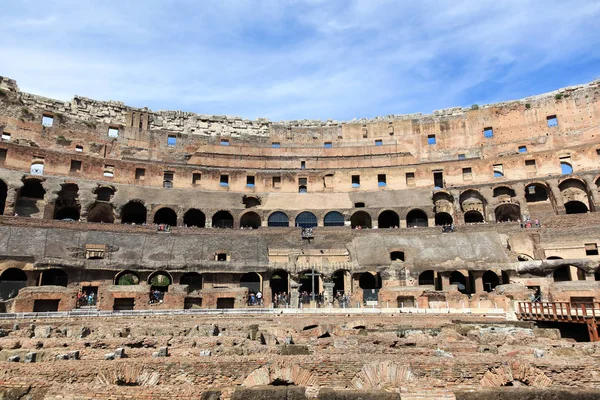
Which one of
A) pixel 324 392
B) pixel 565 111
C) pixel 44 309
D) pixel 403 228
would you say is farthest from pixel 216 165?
pixel 324 392

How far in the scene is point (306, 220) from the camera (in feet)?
139

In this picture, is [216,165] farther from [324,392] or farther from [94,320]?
[324,392]

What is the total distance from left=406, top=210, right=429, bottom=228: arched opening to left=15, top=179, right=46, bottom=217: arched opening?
36.2m

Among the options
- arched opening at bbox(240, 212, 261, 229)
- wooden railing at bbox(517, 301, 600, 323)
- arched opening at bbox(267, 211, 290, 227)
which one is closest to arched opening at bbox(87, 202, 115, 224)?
arched opening at bbox(240, 212, 261, 229)

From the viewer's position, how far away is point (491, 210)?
133ft

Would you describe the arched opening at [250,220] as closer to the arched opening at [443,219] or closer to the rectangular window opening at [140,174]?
the rectangular window opening at [140,174]

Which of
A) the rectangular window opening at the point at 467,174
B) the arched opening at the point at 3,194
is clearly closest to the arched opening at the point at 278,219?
the rectangular window opening at the point at 467,174

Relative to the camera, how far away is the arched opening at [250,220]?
4381 centimetres

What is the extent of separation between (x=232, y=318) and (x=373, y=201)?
85.5 ft

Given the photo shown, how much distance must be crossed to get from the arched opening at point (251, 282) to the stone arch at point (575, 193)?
30670mm

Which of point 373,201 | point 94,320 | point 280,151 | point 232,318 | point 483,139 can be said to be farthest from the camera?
point 280,151

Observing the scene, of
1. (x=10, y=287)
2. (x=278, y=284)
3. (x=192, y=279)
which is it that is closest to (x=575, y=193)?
(x=278, y=284)

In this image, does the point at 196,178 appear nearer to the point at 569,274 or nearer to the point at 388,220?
the point at 388,220

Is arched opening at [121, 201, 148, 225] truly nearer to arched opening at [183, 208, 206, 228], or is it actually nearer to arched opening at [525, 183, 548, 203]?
arched opening at [183, 208, 206, 228]
